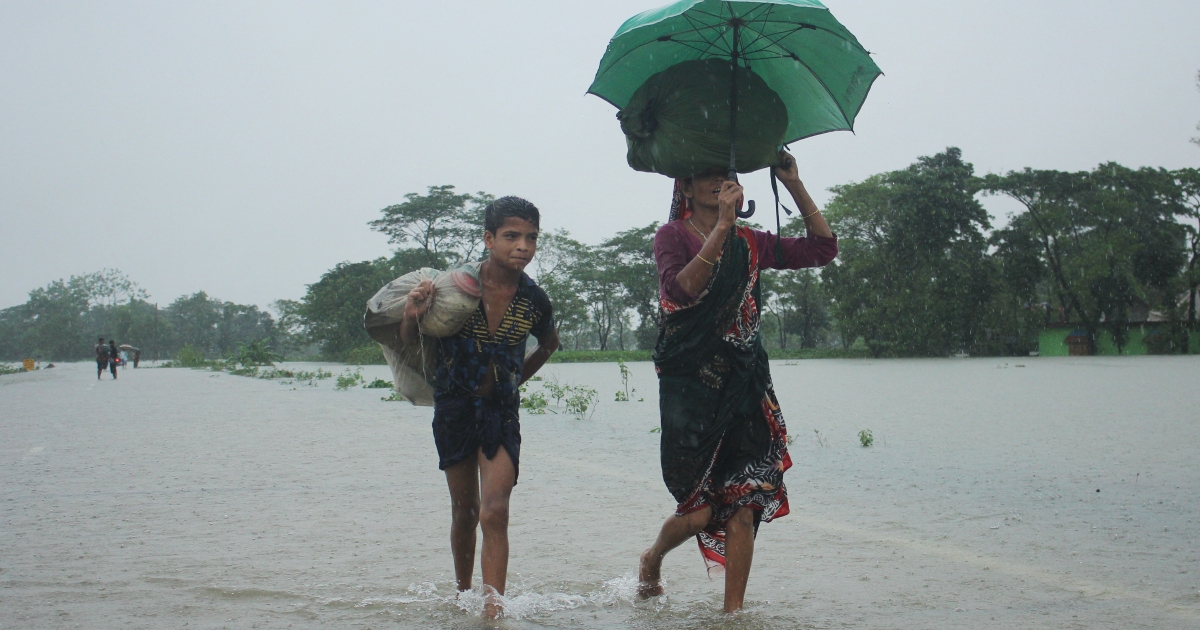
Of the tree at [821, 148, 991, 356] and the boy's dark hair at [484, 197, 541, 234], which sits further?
the tree at [821, 148, 991, 356]

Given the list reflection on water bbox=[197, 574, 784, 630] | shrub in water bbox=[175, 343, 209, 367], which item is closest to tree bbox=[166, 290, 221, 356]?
shrub in water bbox=[175, 343, 209, 367]

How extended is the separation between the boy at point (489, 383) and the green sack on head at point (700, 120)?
49cm

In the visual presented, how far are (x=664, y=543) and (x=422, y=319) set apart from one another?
1.19 m

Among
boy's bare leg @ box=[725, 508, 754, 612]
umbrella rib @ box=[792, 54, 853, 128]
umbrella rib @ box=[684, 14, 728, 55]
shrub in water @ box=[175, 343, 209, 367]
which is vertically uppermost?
umbrella rib @ box=[684, 14, 728, 55]

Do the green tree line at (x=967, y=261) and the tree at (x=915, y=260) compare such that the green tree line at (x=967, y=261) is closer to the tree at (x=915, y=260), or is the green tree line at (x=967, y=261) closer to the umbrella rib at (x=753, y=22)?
the tree at (x=915, y=260)

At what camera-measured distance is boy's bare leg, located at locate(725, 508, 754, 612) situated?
A: 123 inches

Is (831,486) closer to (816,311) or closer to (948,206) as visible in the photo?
(948,206)

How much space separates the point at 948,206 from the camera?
43594mm

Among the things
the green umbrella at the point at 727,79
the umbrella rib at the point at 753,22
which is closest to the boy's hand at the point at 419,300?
the green umbrella at the point at 727,79

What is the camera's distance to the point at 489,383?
3268 millimetres

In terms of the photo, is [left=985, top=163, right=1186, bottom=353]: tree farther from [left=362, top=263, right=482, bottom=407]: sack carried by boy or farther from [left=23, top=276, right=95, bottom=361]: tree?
[left=23, top=276, right=95, bottom=361]: tree

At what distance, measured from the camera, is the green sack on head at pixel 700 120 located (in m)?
3.15

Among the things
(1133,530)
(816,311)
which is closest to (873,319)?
(816,311)

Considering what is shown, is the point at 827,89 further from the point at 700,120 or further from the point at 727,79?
the point at 700,120
